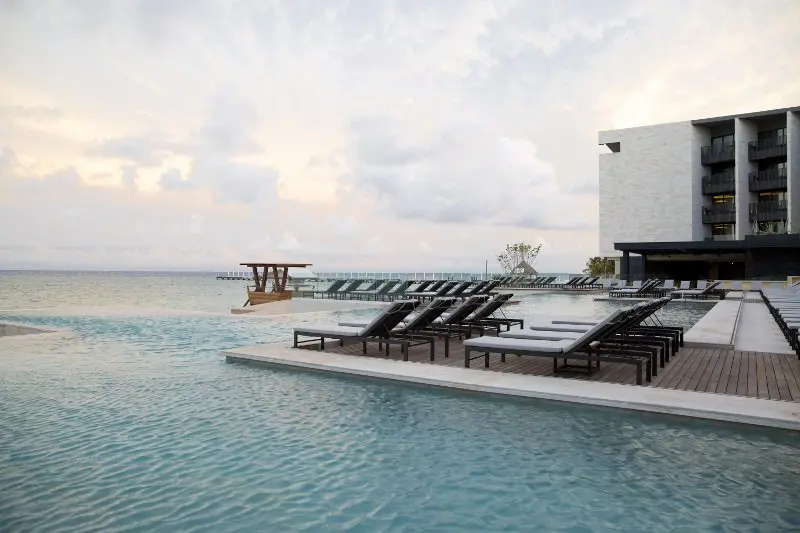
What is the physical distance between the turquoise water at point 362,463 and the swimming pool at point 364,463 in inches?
0.6

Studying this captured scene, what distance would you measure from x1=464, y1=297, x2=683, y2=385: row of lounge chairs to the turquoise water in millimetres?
875

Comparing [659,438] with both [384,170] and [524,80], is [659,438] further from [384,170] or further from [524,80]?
[384,170]

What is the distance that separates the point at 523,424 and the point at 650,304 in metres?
3.72

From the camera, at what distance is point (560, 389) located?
5.51m

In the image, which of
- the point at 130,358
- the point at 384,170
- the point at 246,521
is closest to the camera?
the point at 246,521

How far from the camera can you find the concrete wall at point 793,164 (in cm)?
3991

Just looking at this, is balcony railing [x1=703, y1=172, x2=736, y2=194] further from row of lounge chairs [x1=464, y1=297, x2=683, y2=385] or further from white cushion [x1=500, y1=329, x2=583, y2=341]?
white cushion [x1=500, y1=329, x2=583, y2=341]

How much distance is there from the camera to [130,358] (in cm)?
811

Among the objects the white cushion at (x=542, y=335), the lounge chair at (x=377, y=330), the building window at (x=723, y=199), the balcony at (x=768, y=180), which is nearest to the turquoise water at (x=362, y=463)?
the lounge chair at (x=377, y=330)

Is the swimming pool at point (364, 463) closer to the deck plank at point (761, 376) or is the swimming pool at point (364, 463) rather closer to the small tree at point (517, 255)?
the deck plank at point (761, 376)

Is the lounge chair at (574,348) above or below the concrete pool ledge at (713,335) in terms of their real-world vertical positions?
above

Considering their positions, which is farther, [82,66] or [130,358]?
[82,66]

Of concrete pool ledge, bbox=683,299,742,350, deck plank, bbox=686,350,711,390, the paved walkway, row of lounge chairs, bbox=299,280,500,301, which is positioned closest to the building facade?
row of lounge chairs, bbox=299,280,500,301

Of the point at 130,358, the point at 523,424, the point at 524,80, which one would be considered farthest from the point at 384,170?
the point at 523,424
